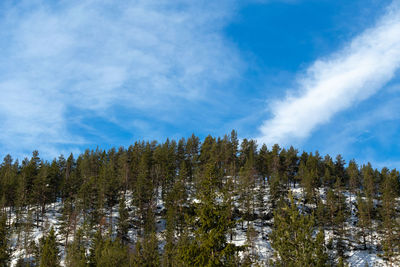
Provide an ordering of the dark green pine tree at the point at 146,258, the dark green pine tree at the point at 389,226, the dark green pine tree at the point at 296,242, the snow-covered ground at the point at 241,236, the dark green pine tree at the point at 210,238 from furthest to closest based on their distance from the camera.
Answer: the snow-covered ground at the point at 241,236 < the dark green pine tree at the point at 389,226 < the dark green pine tree at the point at 146,258 < the dark green pine tree at the point at 210,238 < the dark green pine tree at the point at 296,242

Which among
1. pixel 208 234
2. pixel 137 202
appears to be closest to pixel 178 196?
pixel 137 202

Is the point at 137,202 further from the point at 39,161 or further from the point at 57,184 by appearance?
the point at 39,161

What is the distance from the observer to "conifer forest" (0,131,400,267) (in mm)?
42875

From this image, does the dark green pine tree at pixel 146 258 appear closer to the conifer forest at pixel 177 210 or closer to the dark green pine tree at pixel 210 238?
the conifer forest at pixel 177 210

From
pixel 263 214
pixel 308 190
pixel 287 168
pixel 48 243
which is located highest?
pixel 287 168

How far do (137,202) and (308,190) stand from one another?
4372 centimetres

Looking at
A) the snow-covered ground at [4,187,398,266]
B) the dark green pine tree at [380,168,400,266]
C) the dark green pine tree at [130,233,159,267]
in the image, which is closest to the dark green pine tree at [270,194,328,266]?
the dark green pine tree at [130,233,159,267]

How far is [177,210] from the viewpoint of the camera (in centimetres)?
7250

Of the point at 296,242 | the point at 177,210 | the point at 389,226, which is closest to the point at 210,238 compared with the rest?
the point at 296,242

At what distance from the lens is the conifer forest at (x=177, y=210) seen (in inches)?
1688

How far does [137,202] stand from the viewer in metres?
74.3

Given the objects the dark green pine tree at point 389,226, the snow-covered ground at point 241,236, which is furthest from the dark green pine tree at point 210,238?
the dark green pine tree at point 389,226

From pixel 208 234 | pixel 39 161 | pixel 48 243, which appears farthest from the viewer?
pixel 39 161

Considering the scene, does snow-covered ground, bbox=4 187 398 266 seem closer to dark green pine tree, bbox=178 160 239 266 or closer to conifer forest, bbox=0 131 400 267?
conifer forest, bbox=0 131 400 267
